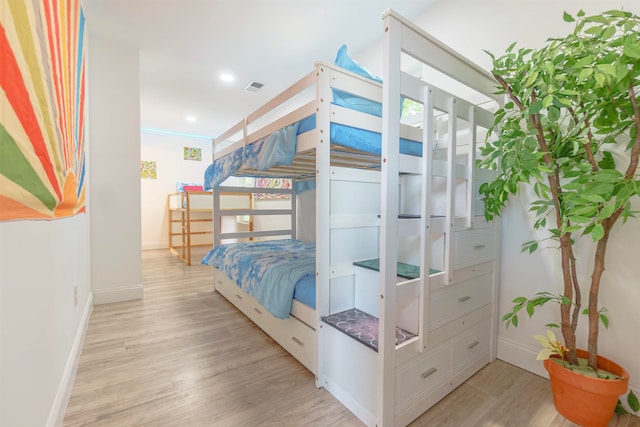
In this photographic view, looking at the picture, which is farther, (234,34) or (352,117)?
(234,34)

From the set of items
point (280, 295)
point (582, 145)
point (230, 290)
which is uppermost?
point (582, 145)

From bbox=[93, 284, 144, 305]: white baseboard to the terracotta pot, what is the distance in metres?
3.19

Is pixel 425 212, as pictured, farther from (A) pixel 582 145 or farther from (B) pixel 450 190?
(A) pixel 582 145

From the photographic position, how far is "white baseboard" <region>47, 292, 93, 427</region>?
3.52ft

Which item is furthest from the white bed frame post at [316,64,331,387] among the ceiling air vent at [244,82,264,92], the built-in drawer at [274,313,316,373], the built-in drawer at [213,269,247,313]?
the ceiling air vent at [244,82,264,92]

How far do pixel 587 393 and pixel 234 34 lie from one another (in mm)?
3235

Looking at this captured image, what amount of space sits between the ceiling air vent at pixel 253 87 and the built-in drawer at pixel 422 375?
328 centimetres

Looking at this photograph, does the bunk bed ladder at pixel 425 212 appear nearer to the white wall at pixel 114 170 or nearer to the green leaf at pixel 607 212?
the green leaf at pixel 607 212

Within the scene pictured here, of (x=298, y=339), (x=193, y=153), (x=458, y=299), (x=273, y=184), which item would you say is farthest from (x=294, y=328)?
(x=193, y=153)

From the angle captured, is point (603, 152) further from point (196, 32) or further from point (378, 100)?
point (196, 32)

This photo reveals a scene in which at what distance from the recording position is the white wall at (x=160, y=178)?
531 centimetres

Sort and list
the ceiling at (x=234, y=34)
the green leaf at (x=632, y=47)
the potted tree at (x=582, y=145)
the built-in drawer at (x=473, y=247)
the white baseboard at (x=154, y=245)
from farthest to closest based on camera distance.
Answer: the white baseboard at (x=154, y=245)
the ceiling at (x=234, y=34)
the built-in drawer at (x=473, y=247)
the potted tree at (x=582, y=145)
the green leaf at (x=632, y=47)

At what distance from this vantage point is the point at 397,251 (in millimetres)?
1348

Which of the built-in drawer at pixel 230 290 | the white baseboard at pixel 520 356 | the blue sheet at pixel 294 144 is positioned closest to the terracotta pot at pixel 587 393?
the white baseboard at pixel 520 356
